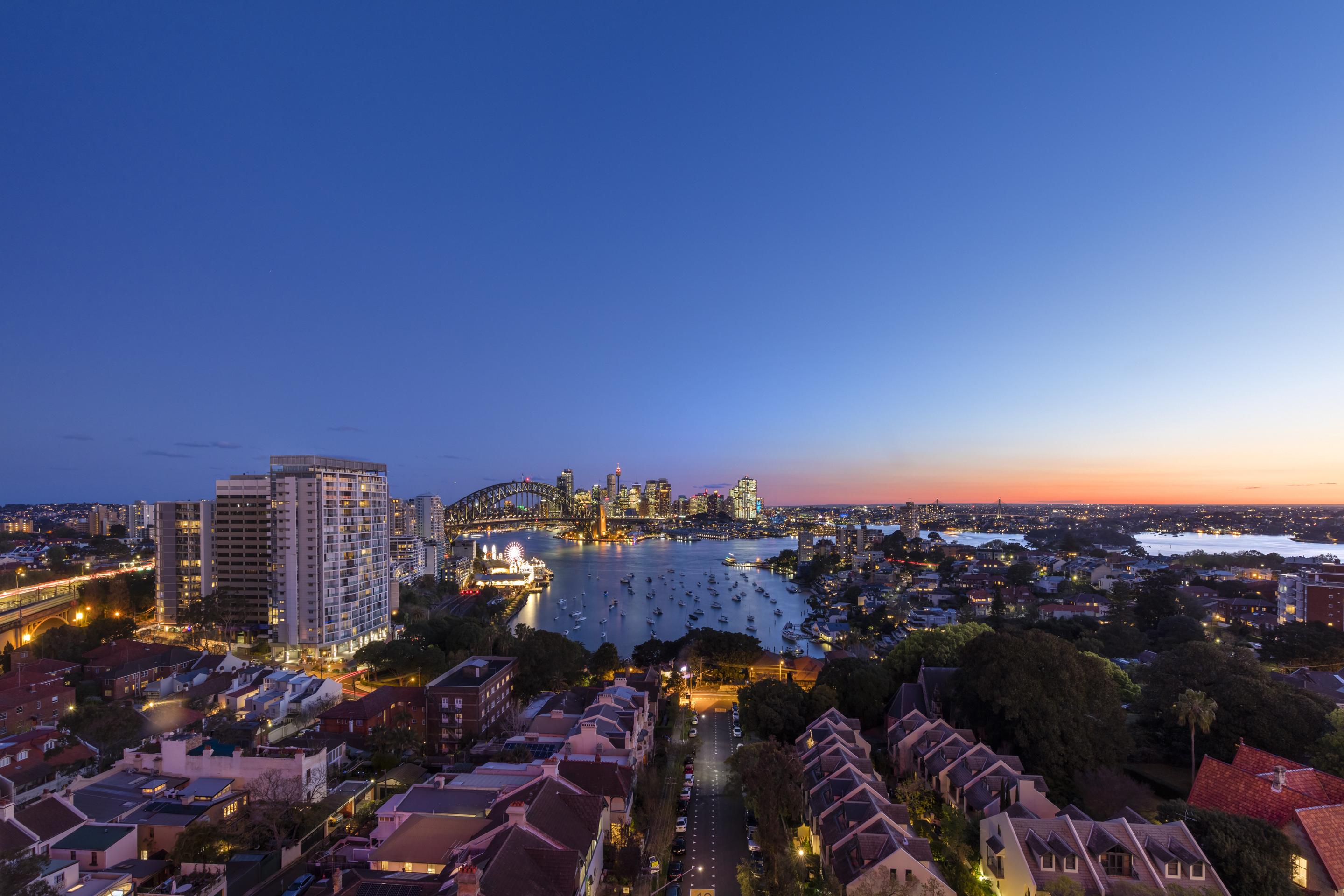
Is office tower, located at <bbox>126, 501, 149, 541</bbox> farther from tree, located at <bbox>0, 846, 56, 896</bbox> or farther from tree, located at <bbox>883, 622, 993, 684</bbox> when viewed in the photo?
tree, located at <bbox>883, 622, 993, 684</bbox>

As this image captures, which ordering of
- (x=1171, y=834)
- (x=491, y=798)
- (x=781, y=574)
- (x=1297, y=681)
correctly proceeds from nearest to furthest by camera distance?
(x=1171, y=834) < (x=491, y=798) < (x=1297, y=681) < (x=781, y=574)

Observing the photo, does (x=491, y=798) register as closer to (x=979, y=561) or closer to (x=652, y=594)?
(x=652, y=594)

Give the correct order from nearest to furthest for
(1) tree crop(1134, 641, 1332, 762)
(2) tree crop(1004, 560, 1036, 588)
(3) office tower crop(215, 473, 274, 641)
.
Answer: (1) tree crop(1134, 641, 1332, 762), (3) office tower crop(215, 473, 274, 641), (2) tree crop(1004, 560, 1036, 588)

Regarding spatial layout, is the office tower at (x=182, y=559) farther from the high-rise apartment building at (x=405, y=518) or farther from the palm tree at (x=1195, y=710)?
the high-rise apartment building at (x=405, y=518)

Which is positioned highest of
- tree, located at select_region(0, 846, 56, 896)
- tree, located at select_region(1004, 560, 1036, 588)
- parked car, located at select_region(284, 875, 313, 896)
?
tree, located at select_region(0, 846, 56, 896)

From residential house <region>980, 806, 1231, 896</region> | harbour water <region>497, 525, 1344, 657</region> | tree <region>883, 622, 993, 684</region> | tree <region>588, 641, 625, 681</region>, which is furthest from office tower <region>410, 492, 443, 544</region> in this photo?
residential house <region>980, 806, 1231, 896</region>

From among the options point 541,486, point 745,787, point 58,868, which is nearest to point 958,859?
point 745,787

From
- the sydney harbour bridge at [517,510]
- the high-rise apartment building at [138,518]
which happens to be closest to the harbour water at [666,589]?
the sydney harbour bridge at [517,510]
